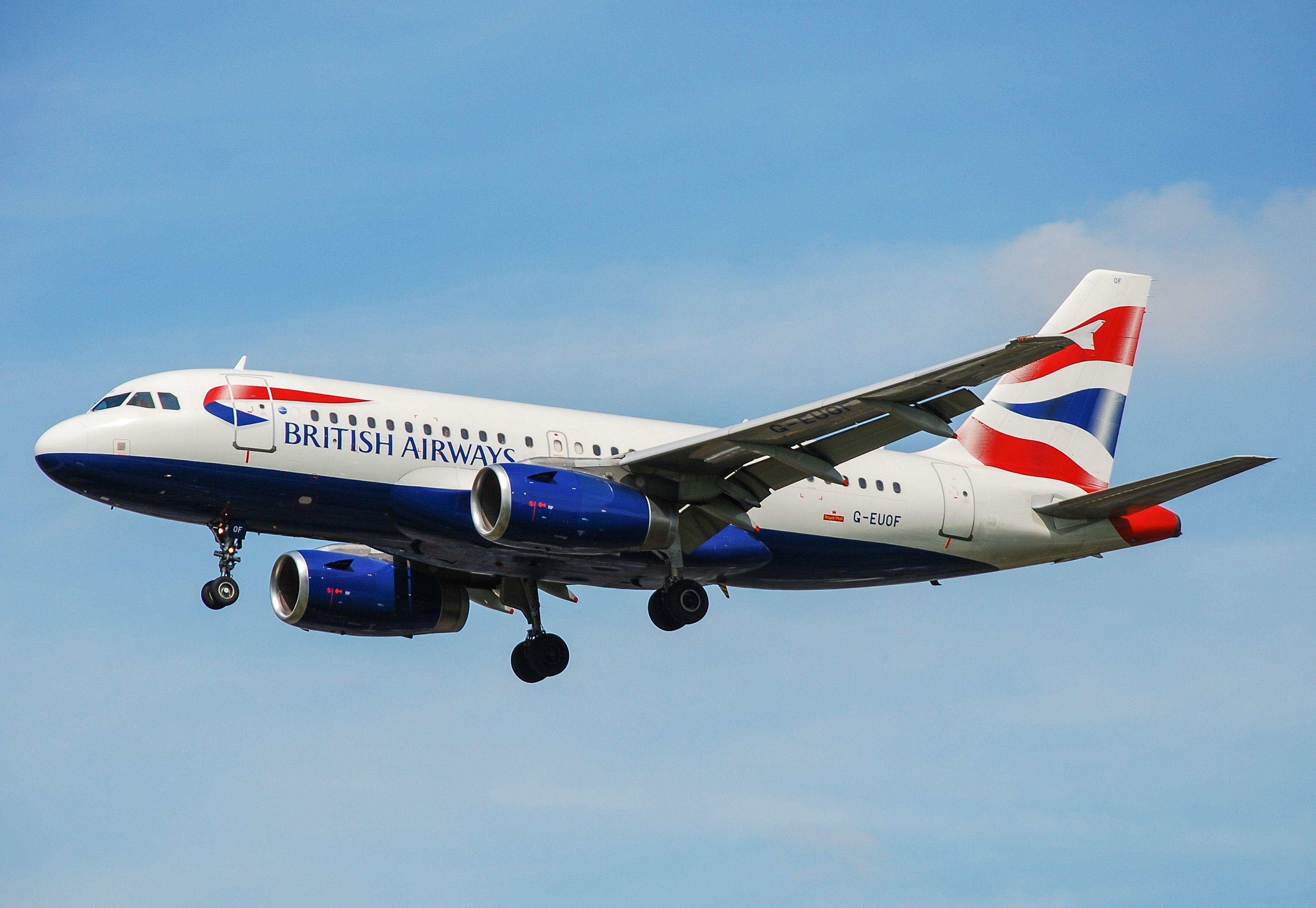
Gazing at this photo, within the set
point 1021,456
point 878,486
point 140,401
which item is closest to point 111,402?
point 140,401

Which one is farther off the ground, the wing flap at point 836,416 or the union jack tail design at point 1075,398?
the union jack tail design at point 1075,398

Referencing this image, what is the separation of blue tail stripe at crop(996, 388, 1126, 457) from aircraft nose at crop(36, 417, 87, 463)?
2029 centimetres

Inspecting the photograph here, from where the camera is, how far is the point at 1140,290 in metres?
39.0

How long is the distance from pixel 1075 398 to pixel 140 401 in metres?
21.2

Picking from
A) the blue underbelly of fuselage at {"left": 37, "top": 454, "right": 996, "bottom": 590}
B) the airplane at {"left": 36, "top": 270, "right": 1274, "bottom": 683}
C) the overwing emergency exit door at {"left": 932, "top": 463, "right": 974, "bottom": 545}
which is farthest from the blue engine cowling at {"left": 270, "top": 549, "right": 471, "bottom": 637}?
the overwing emergency exit door at {"left": 932, "top": 463, "right": 974, "bottom": 545}

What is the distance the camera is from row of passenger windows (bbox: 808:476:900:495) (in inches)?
1332

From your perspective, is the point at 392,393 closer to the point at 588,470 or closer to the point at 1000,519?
the point at 588,470

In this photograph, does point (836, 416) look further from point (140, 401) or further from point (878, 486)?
point (140, 401)

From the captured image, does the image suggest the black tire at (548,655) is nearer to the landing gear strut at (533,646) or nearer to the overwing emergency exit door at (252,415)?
the landing gear strut at (533,646)

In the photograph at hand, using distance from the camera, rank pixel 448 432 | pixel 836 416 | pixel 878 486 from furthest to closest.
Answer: pixel 878 486, pixel 448 432, pixel 836 416

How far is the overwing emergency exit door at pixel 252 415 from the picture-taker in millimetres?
29016

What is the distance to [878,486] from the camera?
111ft

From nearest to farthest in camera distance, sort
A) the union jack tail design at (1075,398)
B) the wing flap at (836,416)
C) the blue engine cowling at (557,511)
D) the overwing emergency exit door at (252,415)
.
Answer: the wing flap at (836,416)
the blue engine cowling at (557,511)
the overwing emergency exit door at (252,415)
the union jack tail design at (1075,398)

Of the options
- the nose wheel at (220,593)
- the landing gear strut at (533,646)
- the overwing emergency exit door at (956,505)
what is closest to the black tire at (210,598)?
the nose wheel at (220,593)
